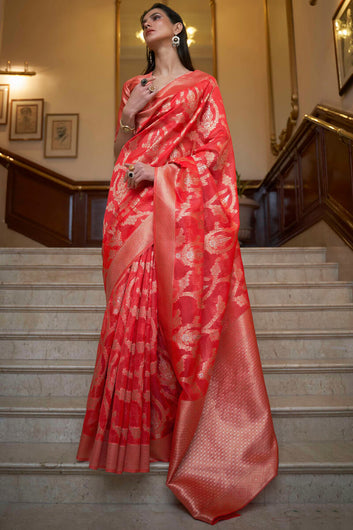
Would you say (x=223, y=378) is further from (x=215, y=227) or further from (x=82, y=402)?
(x=82, y=402)

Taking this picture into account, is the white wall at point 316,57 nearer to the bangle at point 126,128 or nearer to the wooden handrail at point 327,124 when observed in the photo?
the wooden handrail at point 327,124

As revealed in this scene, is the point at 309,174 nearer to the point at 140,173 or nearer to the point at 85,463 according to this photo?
the point at 140,173

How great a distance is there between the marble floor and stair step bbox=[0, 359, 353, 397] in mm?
569

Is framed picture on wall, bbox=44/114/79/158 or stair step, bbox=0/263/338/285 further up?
framed picture on wall, bbox=44/114/79/158

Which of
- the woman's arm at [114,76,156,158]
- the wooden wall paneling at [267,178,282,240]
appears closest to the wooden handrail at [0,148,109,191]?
the wooden wall paneling at [267,178,282,240]

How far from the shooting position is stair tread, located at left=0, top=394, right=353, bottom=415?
1.76 m

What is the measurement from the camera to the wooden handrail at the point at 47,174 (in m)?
5.21

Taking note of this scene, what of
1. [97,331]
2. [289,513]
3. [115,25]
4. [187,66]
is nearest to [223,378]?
[289,513]

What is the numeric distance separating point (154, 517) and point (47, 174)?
4.55 m

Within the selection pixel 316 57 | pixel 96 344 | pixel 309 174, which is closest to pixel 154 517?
pixel 96 344

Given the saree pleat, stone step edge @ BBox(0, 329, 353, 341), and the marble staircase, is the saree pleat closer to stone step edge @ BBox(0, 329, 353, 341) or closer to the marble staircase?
the marble staircase

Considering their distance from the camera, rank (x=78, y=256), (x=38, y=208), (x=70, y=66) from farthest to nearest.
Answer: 1. (x=70, y=66)
2. (x=38, y=208)
3. (x=78, y=256)

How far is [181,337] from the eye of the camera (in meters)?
1.43

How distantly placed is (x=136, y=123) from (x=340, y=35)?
7.37 feet
